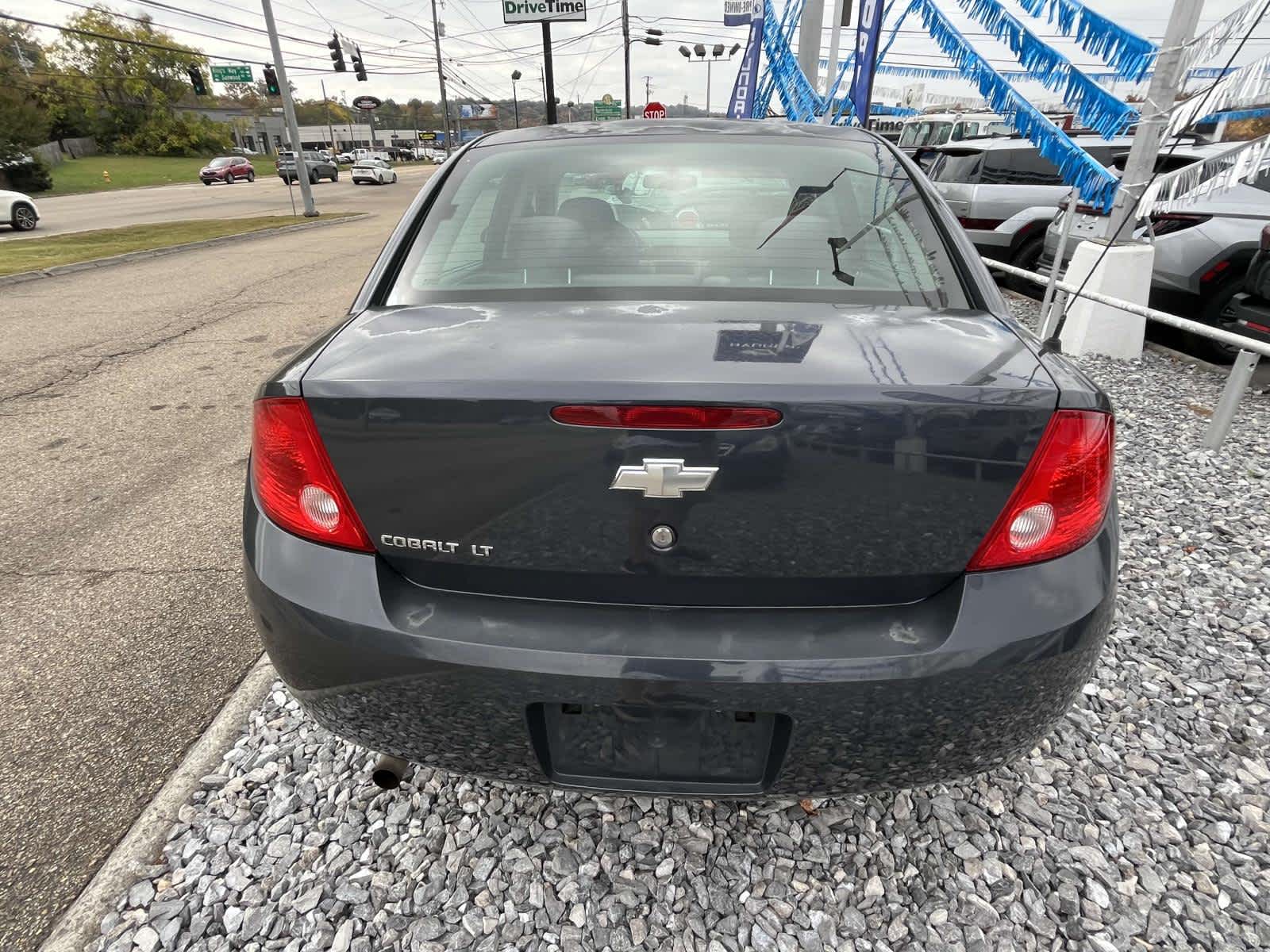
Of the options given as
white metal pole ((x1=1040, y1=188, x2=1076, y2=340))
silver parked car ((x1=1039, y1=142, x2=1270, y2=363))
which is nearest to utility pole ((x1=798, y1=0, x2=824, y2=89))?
silver parked car ((x1=1039, y1=142, x2=1270, y2=363))

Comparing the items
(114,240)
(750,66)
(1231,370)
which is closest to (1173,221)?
(1231,370)

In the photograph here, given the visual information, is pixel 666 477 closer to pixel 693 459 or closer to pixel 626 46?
pixel 693 459

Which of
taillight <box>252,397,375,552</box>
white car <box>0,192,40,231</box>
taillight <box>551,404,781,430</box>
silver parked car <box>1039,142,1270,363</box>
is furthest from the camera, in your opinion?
white car <box>0,192,40,231</box>

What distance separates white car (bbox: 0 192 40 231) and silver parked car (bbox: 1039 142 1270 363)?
22070mm

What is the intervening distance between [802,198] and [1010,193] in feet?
27.1

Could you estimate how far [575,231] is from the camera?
1.99 metres

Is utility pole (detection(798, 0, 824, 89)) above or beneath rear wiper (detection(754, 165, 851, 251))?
above

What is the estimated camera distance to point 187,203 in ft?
88.4

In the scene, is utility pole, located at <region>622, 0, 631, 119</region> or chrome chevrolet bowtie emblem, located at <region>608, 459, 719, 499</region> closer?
chrome chevrolet bowtie emblem, located at <region>608, 459, 719, 499</region>

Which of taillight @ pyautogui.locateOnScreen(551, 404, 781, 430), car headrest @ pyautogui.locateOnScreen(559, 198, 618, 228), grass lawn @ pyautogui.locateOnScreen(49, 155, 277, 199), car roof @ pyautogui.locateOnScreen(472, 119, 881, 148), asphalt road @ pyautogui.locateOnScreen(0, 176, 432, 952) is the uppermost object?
car roof @ pyautogui.locateOnScreen(472, 119, 881, 148)

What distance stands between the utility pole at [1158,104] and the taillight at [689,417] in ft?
16.6

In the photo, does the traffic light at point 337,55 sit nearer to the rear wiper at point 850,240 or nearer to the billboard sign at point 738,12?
the billboard sign at point 738,12

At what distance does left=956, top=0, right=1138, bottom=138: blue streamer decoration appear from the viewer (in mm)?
6156

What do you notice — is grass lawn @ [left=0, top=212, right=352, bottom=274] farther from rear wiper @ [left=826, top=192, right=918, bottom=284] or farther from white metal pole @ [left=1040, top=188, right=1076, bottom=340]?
white metal pole @ [left=1040, top=188, right=1076, bottom=340]
